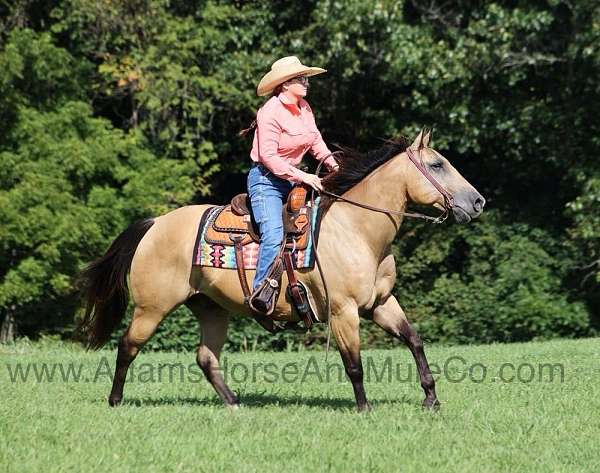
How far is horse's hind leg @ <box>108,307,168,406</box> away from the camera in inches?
361

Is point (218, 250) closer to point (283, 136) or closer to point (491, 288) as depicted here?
point (283, 136)

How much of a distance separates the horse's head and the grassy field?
165 centimetres

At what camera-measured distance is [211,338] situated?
946 centimetres

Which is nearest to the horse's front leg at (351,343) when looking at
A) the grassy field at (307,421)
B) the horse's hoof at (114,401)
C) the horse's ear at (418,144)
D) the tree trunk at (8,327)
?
the grassy field at (307,421)

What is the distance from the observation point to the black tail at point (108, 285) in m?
9.48

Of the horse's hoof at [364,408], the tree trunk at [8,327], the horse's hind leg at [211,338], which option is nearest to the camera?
the horse's hoof at [364,408]

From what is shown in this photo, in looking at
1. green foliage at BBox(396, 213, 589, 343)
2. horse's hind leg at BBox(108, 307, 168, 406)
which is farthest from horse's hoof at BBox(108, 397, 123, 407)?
green foliage at BBox(396, 213, 589, 343)

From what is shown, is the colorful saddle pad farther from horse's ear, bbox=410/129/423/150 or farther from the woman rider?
horse's ear, bbox=410/129/423/150

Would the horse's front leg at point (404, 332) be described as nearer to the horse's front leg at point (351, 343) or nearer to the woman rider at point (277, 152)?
the horse's front leg at point (351, 343)

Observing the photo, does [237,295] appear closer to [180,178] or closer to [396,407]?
[396,407]

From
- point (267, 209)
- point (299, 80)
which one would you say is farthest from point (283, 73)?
point (267, 209)

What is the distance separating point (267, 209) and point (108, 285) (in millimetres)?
2028

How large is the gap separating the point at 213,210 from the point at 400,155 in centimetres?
175

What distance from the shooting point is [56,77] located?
21047mm
